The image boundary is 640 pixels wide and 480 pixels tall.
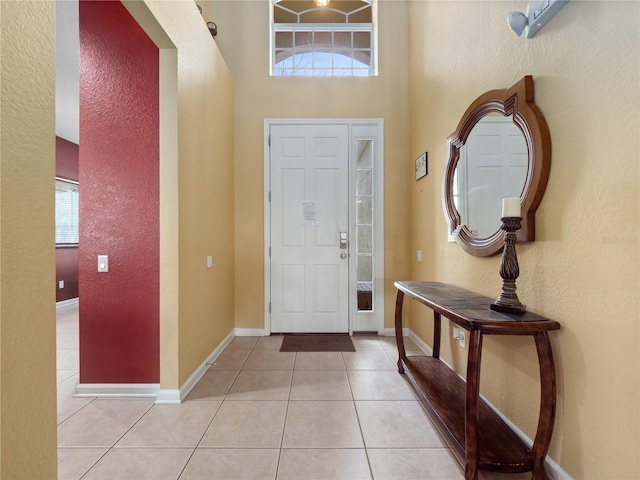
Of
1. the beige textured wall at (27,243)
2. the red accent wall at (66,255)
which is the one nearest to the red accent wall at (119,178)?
the beige textured wall at (27,243)

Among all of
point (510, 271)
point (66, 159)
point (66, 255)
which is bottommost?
point (66, 255)

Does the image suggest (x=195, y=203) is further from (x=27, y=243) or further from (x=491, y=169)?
(x=491, y=169)

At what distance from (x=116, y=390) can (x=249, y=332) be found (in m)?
1.36

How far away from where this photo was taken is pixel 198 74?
219 centimetres

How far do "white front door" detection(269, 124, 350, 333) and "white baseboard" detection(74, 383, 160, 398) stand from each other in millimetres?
1389

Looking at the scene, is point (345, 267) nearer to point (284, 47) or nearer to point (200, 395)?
point (200, 395)

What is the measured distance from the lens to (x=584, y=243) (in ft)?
3.63

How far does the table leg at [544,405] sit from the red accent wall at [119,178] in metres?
2.20

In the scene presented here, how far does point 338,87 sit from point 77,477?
144 inches

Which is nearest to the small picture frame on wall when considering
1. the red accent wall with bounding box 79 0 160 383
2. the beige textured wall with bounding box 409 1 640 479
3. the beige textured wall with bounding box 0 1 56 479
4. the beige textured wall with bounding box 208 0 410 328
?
the beige textured wall with bounding box 208 0 410 328

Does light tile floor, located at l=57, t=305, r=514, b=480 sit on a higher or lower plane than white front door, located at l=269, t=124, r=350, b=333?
lower

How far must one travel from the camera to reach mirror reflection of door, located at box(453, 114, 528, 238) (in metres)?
1.48

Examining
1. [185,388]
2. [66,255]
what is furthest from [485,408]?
[66,255]

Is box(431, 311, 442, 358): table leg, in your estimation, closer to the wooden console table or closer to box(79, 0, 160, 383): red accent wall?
the wooden console table
